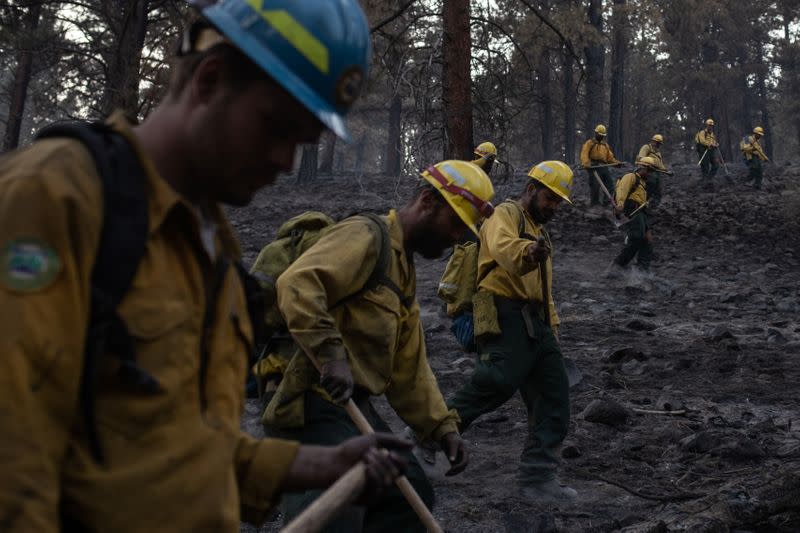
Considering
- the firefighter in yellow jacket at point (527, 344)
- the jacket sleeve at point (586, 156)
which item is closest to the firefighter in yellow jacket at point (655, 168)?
the jacket sleeve at point (586, 156)

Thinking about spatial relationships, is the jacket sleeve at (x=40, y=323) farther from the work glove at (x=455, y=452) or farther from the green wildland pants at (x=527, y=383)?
the green wildland pants at (x=527, y=383)

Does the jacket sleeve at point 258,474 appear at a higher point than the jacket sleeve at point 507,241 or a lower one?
lower

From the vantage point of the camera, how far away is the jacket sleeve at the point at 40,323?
130 cm

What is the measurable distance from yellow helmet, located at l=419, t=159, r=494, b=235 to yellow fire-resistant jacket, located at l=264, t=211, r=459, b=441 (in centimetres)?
31

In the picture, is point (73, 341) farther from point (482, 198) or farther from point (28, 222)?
point (482, 198)

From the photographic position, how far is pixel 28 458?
132cm

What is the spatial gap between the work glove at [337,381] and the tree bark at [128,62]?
6725mm

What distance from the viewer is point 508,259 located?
561 centimetres

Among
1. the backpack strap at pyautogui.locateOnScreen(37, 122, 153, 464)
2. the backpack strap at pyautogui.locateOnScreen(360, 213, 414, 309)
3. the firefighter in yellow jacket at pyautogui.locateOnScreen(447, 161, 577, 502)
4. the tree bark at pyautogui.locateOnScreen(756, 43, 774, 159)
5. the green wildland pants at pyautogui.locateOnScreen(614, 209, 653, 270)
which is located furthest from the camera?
the tree bark at pyautogui.locateOnScreen(756, 43, 774, 159)

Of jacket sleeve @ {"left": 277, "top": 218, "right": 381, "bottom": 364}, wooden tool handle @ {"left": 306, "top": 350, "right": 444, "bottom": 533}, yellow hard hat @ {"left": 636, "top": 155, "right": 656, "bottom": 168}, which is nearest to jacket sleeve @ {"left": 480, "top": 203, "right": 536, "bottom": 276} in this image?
jacket sleeve @ {"left": 277, "top": 218, "right": 381, "bottom": 364}

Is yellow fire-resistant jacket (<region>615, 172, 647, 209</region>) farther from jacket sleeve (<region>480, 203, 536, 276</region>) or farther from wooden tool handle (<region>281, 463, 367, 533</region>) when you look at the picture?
wooden tool handle (<region>281, 463, 367, 533</region>)

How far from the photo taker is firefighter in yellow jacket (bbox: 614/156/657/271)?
15.5 meters

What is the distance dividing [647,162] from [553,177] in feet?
41.2

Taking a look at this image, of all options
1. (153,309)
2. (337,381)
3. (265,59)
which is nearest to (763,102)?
(337,381)
